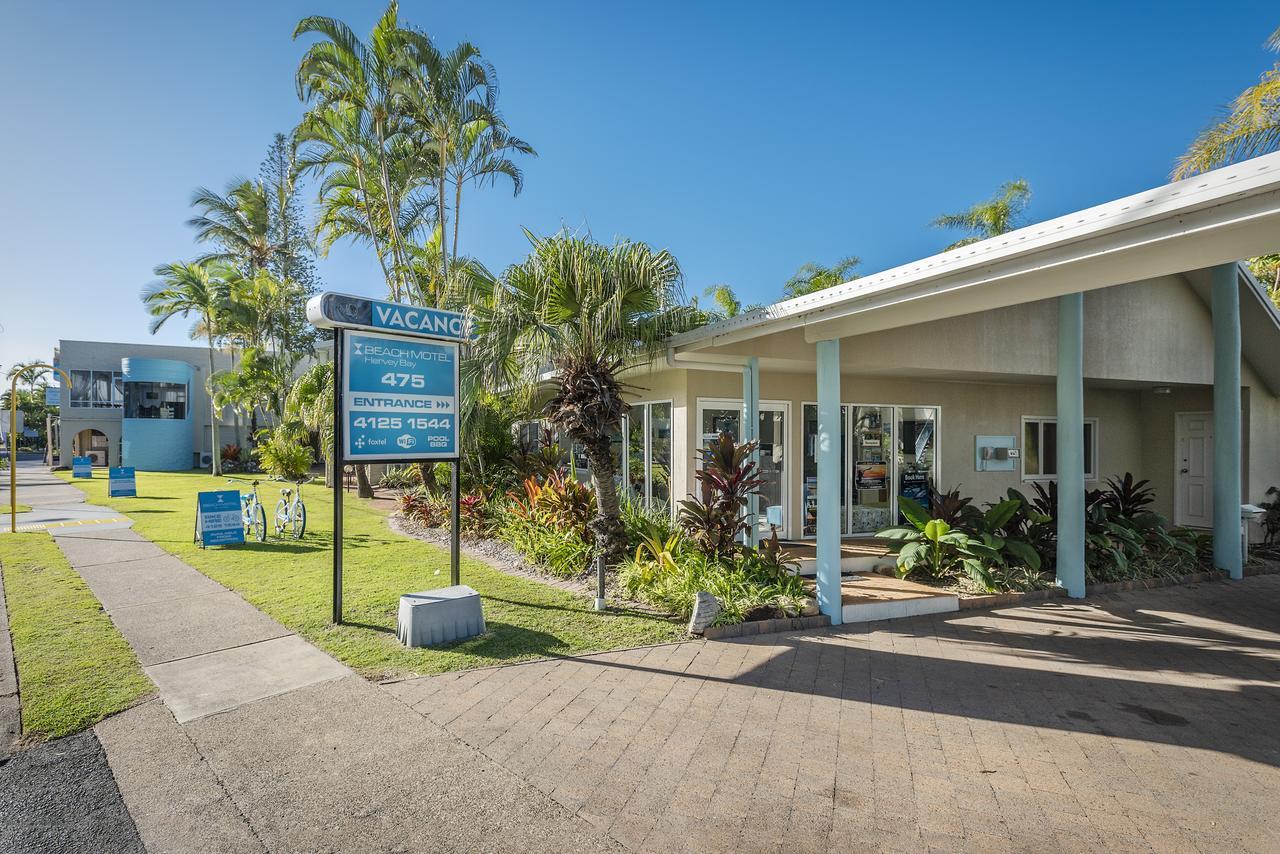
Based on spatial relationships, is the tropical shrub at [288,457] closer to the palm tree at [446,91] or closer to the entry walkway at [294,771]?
the palm tree at [446,91]

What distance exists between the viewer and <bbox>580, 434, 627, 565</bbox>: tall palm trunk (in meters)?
7.71

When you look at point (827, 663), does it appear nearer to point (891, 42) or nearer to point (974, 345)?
point (974, 345)

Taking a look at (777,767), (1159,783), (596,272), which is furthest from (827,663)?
(596,272)

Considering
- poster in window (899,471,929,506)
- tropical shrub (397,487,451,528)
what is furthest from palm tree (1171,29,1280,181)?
tropical shrub (397,487,451,528)

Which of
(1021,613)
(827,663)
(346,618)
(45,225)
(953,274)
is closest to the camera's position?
(953,274)

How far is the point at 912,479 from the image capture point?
10.8 m

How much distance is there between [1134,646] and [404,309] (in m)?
8.12

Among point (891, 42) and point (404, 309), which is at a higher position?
point (891, 42)

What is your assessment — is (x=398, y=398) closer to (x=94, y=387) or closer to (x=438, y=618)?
(x=438, y=618)

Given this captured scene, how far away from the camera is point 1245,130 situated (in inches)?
413

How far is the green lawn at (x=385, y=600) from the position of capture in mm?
5496

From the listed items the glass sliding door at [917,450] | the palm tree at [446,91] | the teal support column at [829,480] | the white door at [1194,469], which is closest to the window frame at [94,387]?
the palm tree at [446,91]

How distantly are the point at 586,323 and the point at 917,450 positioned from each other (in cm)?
674

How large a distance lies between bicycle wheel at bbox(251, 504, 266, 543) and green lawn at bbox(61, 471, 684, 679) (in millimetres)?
251
